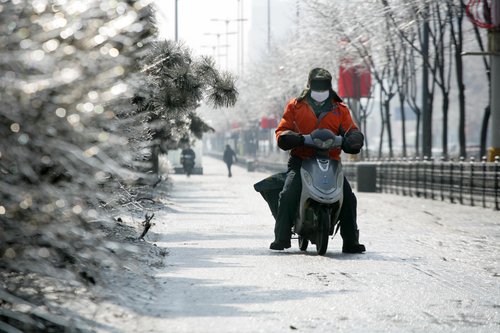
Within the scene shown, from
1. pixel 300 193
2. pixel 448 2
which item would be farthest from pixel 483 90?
pixel 300 193

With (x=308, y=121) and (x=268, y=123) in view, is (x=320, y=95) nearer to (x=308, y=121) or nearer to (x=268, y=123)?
(x=308, y=121)

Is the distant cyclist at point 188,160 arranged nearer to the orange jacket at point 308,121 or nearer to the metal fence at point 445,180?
the metal fence at point 445,180

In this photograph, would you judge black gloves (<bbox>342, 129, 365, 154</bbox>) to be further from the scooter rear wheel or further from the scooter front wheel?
the scooter front wheel

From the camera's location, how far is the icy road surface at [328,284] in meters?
7.01

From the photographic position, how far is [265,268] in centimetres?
→ 1020

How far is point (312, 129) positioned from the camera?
11.8 m

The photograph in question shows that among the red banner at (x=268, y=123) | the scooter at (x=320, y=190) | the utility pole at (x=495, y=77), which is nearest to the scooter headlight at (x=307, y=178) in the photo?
the scooter at (x=320, y=190)

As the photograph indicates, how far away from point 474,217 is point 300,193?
9.20m

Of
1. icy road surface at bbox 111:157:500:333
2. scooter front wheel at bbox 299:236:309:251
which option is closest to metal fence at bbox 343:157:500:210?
icy road surface at bbox 111:157:500:333

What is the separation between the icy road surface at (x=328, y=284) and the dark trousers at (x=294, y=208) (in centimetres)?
25

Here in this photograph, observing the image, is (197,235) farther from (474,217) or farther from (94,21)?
(94,21)

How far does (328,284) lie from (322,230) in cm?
244

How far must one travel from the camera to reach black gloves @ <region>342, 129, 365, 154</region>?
450 inches

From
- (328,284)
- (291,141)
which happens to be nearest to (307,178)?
(291,141)
